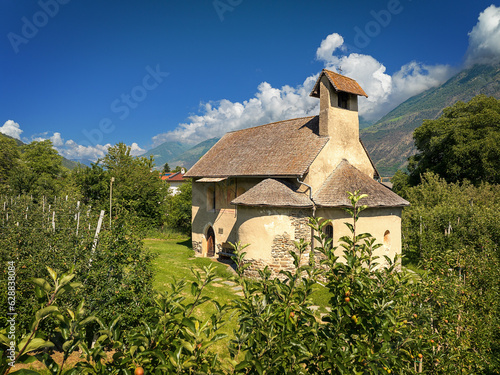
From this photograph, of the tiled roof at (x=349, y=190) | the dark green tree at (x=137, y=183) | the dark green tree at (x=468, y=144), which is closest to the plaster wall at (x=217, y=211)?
the tiled roof at (x=349, y=190)

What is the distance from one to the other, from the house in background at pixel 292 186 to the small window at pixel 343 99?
63 mm

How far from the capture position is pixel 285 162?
16344 millimetres

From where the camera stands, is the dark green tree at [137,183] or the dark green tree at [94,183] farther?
the dark green tree at [94,183]

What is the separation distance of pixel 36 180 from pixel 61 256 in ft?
118

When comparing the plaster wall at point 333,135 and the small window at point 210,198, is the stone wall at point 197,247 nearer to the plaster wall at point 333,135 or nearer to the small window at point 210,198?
the small window at point 210,198

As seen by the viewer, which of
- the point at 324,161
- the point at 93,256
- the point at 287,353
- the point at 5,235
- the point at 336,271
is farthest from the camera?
the point at 324,161

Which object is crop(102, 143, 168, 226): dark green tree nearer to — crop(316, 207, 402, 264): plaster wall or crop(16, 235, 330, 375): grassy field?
crop(16, 235, 330, 375): grassy field

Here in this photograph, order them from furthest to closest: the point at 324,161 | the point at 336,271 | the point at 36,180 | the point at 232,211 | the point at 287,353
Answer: the point at 36,180 < the point at 232,211 < the point at 324,161 < the point at 336,271 < the point at 287,353

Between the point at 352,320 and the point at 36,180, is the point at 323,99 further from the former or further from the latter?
the point at 36,180

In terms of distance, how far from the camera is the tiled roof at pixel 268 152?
15977 mm

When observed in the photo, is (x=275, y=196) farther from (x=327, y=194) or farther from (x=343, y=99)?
(x=343, y=99)

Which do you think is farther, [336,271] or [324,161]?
[324,161]

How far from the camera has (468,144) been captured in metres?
29.7

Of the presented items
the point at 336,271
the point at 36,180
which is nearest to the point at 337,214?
the point at 336,271
